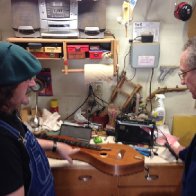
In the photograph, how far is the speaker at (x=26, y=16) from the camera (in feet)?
5.52

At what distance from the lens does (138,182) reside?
1632mm

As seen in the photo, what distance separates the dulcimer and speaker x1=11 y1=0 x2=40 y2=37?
73cm

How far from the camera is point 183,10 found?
5.60ft

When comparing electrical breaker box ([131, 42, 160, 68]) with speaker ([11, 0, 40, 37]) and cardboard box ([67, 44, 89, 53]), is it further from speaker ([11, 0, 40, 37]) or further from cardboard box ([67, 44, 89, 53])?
speaker ([11, 0, 40, 37])

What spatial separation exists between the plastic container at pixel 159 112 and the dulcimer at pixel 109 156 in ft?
1.42

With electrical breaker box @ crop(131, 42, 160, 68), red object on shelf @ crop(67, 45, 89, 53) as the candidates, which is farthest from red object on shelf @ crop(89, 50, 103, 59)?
electrical breaker box @ crop(131, 42, 160, 68)

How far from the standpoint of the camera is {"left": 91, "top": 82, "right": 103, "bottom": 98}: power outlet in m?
2.09

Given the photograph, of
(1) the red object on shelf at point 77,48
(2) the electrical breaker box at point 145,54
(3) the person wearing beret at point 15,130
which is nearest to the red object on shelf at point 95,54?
(1) the red object on shelf at point 77,48

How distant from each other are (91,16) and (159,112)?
875 mm

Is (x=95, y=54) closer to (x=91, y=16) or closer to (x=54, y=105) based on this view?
(x=91, y=16)

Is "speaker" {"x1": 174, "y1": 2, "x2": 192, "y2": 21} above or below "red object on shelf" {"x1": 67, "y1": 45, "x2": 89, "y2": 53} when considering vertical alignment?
above

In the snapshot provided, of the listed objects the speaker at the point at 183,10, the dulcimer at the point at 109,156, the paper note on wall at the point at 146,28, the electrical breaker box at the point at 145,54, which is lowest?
the dulcimer at the point at 109,156

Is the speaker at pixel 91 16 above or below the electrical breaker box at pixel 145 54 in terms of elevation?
above

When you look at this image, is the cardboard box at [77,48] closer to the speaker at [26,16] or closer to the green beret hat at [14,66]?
the speaker at [26,16]
